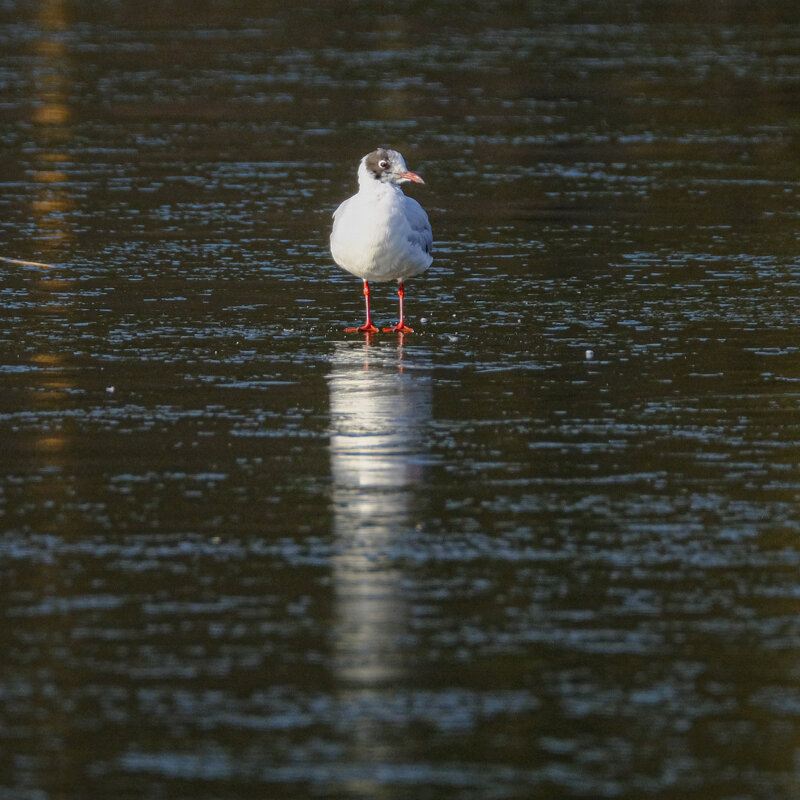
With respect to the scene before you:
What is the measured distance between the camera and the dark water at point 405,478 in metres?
6.50

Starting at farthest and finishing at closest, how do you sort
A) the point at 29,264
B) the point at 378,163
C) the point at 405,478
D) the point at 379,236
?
the point at 29,264 → the point at 378,163 → the point at 379,236 → the point at 405,478

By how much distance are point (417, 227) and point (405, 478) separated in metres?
4.97

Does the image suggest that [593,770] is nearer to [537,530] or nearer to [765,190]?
[537,530]

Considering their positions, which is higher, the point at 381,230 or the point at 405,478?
the point at 381,230

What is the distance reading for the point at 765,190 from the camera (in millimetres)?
20156

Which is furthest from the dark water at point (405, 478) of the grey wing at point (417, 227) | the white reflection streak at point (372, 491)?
the grey wing at point (417, 227)

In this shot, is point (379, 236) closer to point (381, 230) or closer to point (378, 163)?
point (381, 230)

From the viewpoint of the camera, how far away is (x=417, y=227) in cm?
1441

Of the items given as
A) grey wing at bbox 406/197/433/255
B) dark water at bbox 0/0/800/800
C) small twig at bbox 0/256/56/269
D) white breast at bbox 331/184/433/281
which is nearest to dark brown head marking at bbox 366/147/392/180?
white breast at bbox 331/184/433/281

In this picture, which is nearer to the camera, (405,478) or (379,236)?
(405,478)

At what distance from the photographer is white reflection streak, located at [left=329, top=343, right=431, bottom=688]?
7367mm

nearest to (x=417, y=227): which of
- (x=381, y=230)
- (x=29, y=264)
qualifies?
(x=381, y=230)

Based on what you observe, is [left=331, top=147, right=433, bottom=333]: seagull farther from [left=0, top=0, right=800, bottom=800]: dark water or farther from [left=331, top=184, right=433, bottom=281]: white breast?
[left=0, top=0, right=800, bottom=800]: dark water

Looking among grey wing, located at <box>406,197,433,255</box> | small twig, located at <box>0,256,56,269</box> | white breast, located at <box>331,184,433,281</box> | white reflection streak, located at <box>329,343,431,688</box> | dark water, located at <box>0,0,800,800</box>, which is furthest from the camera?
small twig, located at <box>0,256,56,269</box>
